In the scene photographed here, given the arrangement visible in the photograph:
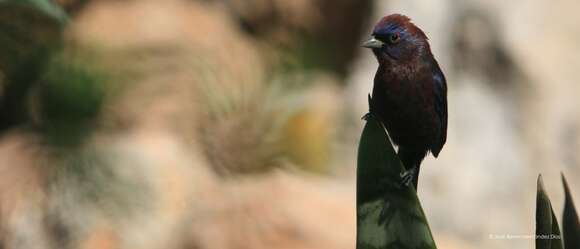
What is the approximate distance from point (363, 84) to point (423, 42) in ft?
14.1

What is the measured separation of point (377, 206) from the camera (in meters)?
1.18

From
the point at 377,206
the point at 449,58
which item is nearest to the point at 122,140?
the point at 449,58

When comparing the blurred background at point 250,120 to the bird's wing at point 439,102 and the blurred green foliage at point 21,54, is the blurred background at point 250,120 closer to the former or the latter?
the blurred green foliage at point 21,54

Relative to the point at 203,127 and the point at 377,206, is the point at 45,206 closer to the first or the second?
the point at 203,127

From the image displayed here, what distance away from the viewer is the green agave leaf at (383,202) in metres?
1.07

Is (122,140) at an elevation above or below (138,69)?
below

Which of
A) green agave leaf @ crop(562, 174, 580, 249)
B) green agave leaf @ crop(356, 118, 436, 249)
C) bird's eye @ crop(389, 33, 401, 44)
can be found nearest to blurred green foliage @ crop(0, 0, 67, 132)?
green agave leaf @ crop(562, 174, 580, 249)

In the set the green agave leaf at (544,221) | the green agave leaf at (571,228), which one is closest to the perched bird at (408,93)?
the green agave leaf at (544,221)

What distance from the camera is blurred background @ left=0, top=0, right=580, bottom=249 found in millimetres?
4926

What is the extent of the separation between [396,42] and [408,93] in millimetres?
98

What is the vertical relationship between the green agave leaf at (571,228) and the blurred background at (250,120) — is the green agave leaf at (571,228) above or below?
below

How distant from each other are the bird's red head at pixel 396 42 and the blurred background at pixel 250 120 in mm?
3017

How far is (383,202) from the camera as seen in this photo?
45.9 inches

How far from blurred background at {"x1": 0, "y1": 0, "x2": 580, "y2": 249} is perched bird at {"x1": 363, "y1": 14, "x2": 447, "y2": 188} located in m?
3.02
